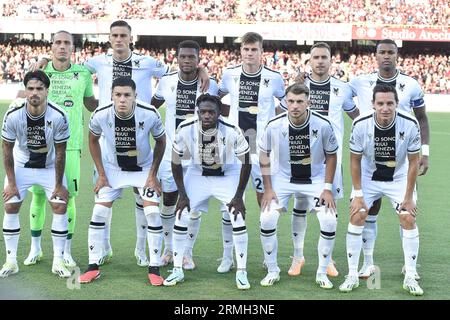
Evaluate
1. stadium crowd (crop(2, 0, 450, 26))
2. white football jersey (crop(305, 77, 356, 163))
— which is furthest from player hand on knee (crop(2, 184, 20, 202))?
stadium crowd (crop(2, 0, 450, 26))

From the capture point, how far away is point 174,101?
7844 mm

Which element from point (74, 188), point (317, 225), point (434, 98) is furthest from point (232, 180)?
point (434, 98)

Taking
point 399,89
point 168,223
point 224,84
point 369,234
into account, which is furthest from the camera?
point 224,84

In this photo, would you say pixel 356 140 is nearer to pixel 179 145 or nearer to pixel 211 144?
pixel 211 144

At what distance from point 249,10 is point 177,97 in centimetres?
3381

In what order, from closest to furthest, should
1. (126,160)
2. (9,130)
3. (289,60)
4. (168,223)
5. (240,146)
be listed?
(240,146), (9,130), (126,160), (168,223), (289,60)

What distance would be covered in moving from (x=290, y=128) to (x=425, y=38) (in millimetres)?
34608

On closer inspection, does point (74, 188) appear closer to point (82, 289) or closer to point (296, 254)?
point (82, 289)

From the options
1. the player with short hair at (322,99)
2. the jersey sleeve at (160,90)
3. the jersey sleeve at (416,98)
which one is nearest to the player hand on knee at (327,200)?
the player with short hair at (322,99)

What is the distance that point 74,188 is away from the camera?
755 centimetres

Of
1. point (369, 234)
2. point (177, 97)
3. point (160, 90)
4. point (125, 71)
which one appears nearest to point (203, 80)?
point (177, 97)

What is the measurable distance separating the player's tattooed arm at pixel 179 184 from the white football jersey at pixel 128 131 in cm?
30

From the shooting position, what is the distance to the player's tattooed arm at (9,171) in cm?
698

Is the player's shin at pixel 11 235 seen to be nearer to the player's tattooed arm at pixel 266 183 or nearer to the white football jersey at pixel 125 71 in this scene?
the white football jersey at pixel 125 71
